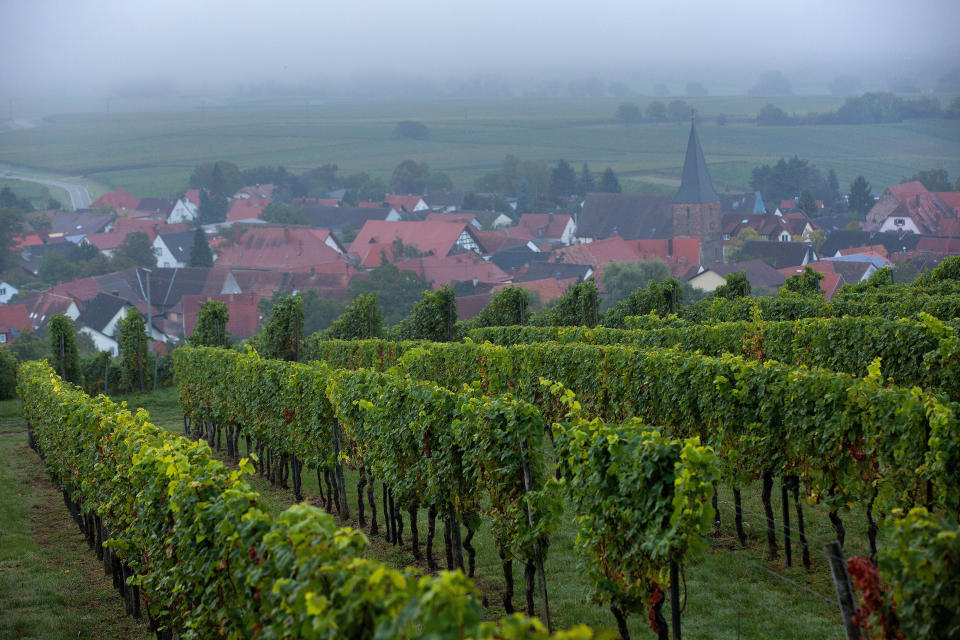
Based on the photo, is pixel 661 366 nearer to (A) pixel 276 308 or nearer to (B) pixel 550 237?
(A) pixel 276 308

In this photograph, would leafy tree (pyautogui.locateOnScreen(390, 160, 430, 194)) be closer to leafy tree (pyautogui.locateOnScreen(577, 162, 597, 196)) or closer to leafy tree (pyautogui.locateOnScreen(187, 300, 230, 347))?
leafy tree (pyautogui.locateOnScreen(577, 162, 597, 196))

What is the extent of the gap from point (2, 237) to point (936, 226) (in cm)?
11038

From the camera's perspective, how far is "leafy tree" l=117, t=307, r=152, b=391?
37656 millimetres

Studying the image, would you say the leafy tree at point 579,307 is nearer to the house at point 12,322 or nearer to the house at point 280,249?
the house at point 12,322

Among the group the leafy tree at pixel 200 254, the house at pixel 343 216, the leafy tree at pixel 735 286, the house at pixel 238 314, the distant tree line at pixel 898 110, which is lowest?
the house at pixel 238 314

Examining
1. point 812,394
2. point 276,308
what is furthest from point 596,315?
point 812,394

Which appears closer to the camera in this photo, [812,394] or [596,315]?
[812,394]

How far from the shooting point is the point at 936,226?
104 m

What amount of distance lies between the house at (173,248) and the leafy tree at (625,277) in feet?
194

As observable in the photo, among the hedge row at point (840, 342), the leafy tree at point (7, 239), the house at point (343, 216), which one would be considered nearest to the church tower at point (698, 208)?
the house at point (343, 216)

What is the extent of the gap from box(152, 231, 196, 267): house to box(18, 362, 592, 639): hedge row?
356 feet

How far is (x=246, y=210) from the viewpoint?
14238 centimetres

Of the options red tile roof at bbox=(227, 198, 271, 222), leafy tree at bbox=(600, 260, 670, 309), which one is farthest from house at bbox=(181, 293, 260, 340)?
red tile roof at bbox=(227, 198, 271, 222)

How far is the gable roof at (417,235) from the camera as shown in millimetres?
107438
